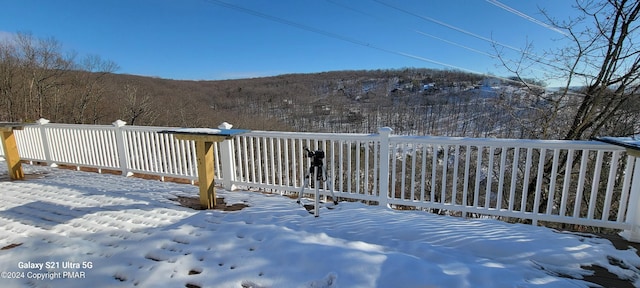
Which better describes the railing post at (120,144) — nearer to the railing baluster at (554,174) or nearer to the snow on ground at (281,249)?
the snow on ground at (281,249)

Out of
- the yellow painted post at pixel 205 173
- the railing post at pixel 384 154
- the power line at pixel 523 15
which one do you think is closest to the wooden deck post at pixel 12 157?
the yellow painted post at pixel 205 173

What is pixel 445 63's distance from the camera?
9.31m

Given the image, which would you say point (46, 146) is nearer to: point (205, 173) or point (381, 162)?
point (205, 173)

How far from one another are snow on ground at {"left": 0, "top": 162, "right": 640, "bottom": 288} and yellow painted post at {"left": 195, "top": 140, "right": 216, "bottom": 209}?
0.89ft

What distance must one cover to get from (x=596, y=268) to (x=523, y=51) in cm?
498

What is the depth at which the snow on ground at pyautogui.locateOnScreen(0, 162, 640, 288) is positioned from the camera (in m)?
1.74

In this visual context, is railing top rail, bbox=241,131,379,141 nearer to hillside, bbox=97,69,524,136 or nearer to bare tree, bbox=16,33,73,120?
bare tree, bbox=16,33,73,120

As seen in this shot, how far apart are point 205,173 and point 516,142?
11.1ft

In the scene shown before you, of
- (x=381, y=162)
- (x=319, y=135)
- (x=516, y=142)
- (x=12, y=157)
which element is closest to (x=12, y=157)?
(x=12, y=157)

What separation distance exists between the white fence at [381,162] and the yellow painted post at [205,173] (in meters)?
0.69

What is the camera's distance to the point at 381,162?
3.23m

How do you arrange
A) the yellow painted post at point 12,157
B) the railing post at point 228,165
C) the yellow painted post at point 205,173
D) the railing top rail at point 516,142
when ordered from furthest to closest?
the yellow painted post at point 12,157 < the railing post at point 228,165 < the yellow painted post at point 205,173 < the railing top rail at point 516,142

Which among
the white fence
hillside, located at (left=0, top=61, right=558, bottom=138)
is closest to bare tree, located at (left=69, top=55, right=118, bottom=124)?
hillside, located at (left=0, top=61, right=558, bottom=138)

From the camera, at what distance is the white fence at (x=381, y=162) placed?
2613 mm
